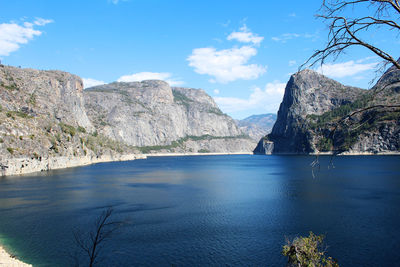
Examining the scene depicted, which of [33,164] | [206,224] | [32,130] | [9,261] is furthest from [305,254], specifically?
[32,130]

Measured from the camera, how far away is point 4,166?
104062 mm

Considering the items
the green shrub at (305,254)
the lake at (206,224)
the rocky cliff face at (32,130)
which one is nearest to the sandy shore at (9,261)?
the lake at (206,224)

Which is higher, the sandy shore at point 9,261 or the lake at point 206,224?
the sandy shore at point 9,261

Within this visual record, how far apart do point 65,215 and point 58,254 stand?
61.6 feet

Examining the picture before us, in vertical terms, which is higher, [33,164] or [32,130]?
[32,130]

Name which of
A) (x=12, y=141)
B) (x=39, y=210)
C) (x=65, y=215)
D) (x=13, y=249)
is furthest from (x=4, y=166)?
(x=13, y=249)

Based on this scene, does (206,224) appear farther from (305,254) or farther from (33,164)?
(33,164)

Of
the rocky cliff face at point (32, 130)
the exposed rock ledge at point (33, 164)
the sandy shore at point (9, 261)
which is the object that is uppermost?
the rocky cliff face at point (32, 130)

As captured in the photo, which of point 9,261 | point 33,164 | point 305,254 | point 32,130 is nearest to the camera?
point 305,254

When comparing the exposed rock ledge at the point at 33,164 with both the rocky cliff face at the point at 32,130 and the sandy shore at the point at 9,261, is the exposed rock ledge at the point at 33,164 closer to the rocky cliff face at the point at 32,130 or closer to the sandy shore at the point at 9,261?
the rocky cliff face at the point at 32,130

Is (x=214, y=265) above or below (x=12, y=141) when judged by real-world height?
below

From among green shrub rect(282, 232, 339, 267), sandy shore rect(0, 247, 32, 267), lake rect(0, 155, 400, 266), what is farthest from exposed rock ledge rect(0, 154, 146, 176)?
green shrub rect(282, 232, 339, 267)

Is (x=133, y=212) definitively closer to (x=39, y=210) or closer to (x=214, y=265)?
(x=39, y=210)

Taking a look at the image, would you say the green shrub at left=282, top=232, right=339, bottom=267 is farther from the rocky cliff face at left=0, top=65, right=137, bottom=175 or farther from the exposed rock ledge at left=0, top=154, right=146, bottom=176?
the exposed rock ledge at left=0, top=154, right=146, bottom=176
